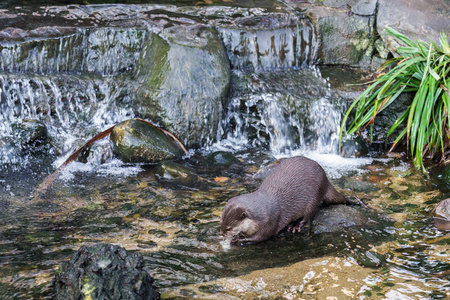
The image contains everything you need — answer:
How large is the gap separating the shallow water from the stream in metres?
0.01

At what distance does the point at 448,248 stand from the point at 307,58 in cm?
436

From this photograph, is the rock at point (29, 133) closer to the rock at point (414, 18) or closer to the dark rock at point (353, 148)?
the dark rock at point (353, 148)

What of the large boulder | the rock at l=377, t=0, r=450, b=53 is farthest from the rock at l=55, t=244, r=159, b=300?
the rock at l=377, t=0, r=450, b=53

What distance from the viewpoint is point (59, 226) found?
13.2 ft

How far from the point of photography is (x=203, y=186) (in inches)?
200

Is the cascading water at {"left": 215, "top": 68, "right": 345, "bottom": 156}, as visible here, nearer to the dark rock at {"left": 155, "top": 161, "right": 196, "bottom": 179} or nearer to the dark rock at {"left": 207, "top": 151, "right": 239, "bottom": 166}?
the dark rock at {"left": 207, "top": 151, "right": 239, "bottom": 166}

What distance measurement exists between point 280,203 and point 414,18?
4700 millimetres

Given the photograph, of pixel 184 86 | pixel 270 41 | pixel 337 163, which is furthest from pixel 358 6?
pixel 184 86

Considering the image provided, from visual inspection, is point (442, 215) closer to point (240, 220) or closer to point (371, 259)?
point (371, 259)

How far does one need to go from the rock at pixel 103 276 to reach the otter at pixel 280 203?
980 mm

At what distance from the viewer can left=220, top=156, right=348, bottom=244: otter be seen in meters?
3.66

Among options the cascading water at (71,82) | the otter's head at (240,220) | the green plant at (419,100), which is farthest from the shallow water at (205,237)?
the cascading water at (71,82)

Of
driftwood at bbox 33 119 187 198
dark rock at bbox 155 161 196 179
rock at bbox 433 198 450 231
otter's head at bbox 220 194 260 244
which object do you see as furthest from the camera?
dark rock at bbox 155 161 196 179

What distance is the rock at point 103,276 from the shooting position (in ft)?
8.75
